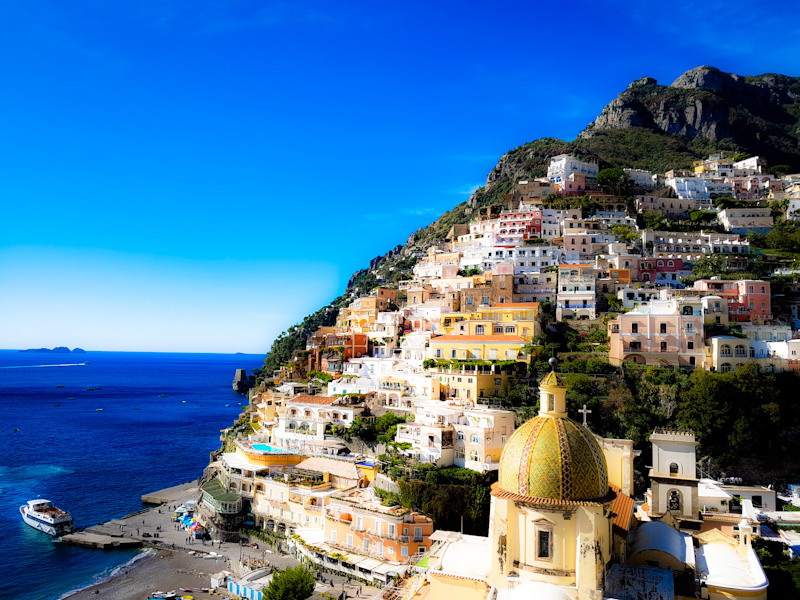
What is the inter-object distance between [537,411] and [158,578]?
24.5 metres

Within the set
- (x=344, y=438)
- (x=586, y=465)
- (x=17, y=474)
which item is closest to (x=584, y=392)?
(x=344, y=438)

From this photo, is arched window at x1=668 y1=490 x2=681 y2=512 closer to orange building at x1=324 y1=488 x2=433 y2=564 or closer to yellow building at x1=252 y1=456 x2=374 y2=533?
orange building at x1=324 y1=488 x2=433 y2=564

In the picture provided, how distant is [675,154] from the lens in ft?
364

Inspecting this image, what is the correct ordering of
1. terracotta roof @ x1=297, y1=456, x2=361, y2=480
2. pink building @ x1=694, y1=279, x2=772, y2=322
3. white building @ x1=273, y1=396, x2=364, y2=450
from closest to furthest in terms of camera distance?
terracotta roof @ x1=297, y1=456, x2=361, y2=480 < white building @ x1=273, y1=396, x2=364, y2=450 < pink building @ x1=694, y1=279, x2=772, y2=322

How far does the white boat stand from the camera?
42781mm

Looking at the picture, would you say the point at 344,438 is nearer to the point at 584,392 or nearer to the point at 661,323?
the point at 584,392

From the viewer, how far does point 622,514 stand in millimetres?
21734

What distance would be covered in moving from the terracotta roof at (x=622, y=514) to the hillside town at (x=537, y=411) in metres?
0.16

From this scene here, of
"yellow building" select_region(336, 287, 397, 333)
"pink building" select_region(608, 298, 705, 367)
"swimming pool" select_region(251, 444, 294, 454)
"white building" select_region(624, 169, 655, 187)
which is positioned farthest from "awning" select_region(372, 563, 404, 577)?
"white building" select_region(624, 169, 655, 187)

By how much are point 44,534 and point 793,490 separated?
161ft

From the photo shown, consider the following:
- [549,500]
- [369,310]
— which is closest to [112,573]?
[549,500]

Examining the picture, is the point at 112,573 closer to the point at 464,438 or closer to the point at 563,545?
the point at 464,438

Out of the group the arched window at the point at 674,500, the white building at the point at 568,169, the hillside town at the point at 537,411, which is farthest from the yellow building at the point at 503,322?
the white building at the point at 568,169

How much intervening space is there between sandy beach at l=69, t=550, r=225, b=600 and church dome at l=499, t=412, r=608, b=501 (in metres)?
21.9
